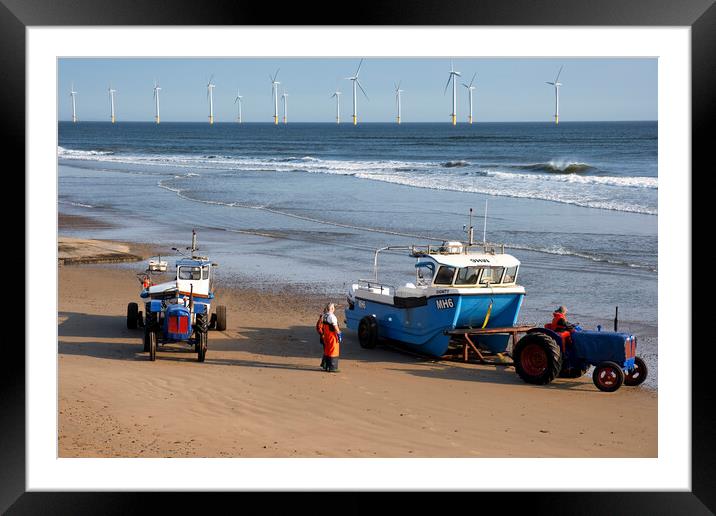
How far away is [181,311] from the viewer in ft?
49.1

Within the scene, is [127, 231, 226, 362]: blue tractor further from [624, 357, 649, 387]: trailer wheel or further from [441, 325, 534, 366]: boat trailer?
[624, 357, 649, 387]: trailer wheel

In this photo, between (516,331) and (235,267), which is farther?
(235,267)

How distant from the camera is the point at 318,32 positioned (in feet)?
25.1

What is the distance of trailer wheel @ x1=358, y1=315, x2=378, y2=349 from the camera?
1639 cm

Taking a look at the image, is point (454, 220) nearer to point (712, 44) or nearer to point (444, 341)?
point (444, 341)

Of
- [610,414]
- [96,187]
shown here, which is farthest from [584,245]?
[96,187]

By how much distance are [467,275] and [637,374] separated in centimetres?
309

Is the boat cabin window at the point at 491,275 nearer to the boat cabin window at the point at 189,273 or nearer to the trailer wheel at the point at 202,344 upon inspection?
the trailer wheel at the point at 202,344

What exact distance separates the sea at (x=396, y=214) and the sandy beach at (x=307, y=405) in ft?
8.09

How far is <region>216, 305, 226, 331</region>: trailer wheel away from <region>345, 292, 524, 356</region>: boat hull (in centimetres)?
320

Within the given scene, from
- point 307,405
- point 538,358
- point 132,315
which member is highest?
point 132,315

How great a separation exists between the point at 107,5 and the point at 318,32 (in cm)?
164

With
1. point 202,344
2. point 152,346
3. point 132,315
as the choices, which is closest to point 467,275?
point 202,344

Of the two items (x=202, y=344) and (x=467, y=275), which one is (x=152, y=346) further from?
(x=467, y=275)
